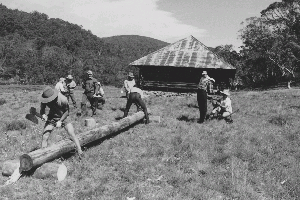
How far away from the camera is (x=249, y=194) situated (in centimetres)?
452

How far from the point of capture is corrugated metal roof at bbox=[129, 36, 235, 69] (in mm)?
22922

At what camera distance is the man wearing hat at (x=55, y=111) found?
5.57 m

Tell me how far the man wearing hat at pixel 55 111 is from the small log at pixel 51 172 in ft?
2.95

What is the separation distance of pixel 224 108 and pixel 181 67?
45.7ft

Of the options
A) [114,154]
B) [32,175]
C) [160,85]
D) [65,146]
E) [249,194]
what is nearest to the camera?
[249,194]

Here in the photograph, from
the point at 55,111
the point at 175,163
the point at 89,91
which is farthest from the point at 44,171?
the point at 89,91

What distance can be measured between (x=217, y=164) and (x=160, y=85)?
19.2m

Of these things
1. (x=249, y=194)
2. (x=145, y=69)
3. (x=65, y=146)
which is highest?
(x=145, y=69)

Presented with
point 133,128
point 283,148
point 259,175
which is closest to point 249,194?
point 259,175

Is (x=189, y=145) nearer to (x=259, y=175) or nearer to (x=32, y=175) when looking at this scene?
(x=259, y=175)

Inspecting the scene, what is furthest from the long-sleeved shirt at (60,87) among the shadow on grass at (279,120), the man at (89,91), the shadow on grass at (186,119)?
the shadow on grass at (279,120)

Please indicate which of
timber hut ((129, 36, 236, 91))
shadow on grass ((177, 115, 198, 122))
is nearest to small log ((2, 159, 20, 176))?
shadow on grass ((177, 115, 198, 122))

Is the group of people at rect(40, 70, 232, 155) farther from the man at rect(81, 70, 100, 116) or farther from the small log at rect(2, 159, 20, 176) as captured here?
the small log at rect(2, 159, 20, 176)

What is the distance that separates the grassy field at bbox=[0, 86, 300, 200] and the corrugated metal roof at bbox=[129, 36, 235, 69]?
13930mm
